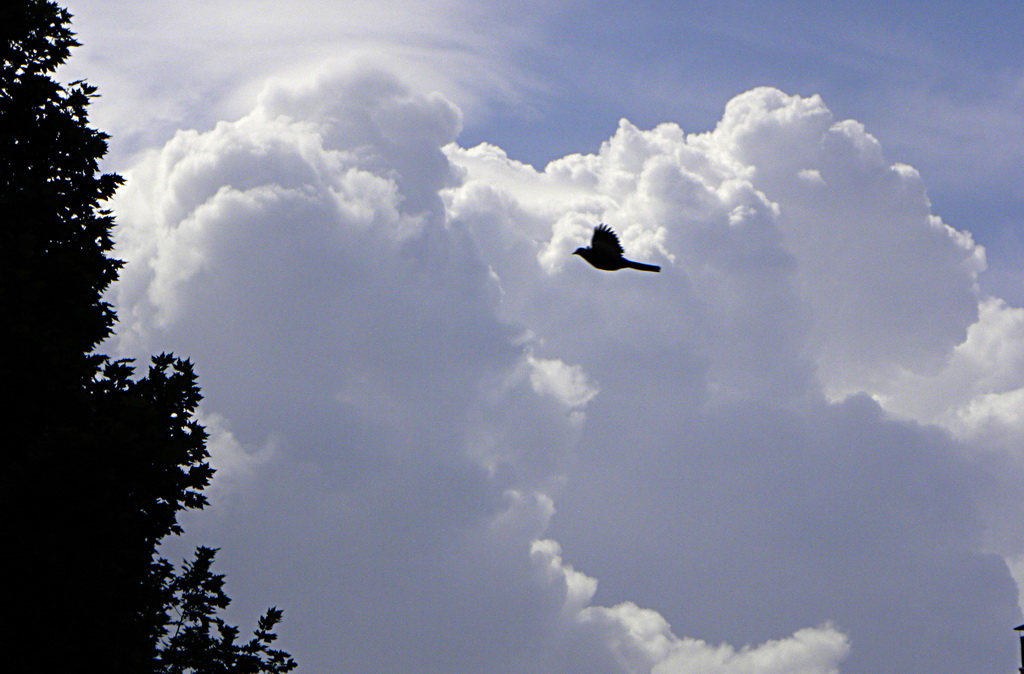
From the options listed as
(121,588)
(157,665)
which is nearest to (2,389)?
(121,588)

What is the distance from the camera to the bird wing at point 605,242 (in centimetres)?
1557

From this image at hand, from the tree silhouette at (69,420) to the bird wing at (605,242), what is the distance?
268 inches

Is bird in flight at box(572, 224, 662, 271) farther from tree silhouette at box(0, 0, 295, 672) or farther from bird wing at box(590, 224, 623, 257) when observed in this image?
tree silhouette at box(0, 0, 295, 672)

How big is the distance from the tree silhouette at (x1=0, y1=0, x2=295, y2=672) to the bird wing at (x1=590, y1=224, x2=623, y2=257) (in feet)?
22.3

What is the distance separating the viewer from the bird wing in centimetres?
1557

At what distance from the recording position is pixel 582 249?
15.6 meters

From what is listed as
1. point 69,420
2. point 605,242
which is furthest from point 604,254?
point 69,420

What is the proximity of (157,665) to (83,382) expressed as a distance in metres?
5.39

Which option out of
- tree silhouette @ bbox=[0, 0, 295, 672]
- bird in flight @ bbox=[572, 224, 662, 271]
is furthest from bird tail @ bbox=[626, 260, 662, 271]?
tree silhouette @ bbox=[0, 0, 295, 672]

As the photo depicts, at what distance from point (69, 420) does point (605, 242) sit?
8.26m

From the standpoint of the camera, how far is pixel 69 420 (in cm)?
1528

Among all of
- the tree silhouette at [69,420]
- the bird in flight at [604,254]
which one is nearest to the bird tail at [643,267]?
the bird in flight at [604,254]

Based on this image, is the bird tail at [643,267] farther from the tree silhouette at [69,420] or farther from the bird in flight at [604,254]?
the tree silhouette at [69,420]

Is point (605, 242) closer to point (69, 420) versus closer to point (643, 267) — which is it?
point (643, 267)
